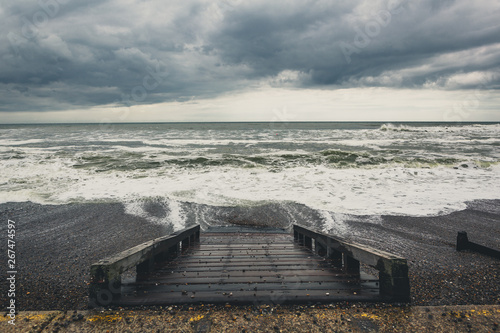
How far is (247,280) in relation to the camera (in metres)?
3.25

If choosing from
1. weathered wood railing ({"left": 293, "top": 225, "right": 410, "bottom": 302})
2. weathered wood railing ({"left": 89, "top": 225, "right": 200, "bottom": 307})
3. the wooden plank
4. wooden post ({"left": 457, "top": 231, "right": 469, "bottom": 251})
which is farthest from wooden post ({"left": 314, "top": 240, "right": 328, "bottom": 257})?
wooden post ({"left": 457, "top": 231, "right": 469, "bottom": 251})

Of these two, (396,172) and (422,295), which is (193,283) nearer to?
(422,295)

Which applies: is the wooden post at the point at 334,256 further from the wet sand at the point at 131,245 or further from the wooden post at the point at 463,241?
the wooden post at the point at 463,241

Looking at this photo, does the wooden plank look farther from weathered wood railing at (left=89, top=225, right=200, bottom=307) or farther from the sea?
the sea

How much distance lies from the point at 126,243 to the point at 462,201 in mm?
9944

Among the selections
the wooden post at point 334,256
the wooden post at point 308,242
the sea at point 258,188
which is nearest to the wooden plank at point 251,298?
the wooden post at point 334,256

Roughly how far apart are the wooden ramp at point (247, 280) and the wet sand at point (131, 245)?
98 centimetres

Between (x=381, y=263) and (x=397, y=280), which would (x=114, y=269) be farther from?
(x=397, y=280)

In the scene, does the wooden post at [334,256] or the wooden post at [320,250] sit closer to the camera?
the wooden post at [334,256]

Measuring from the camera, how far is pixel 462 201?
8.66 meters

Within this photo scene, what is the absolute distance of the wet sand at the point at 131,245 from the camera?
358 centimetres

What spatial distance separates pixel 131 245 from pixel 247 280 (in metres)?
3.31

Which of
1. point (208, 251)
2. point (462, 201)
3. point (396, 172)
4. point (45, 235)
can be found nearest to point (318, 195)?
point (462, 201)

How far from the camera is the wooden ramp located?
2830mm
